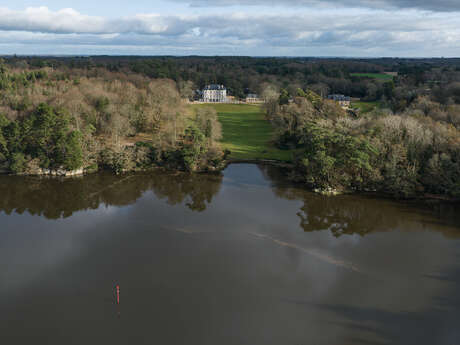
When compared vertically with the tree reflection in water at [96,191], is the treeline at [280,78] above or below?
above

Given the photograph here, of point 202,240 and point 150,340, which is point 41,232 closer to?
point 202,240

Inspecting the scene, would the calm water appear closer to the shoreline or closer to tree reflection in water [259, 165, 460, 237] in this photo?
tree reflection in water [259, 165, 460, 237]

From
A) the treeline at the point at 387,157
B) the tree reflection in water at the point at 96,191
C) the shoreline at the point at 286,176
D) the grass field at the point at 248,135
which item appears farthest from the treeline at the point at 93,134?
the treeline at the point at 387,157

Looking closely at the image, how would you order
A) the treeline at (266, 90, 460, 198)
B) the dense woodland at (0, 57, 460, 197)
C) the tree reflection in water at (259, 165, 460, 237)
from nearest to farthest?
the tree reflection in water at (259, 165, 460, 237) → the treeline at (266, 90, 460, 198) → the dense woodland at (0, 57, 460, 197)

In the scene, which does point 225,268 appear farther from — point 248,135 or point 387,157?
point 248,135

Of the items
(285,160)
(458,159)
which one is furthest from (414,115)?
(285,160)

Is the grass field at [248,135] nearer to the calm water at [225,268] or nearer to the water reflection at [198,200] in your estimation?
the water reflection at [198,200]

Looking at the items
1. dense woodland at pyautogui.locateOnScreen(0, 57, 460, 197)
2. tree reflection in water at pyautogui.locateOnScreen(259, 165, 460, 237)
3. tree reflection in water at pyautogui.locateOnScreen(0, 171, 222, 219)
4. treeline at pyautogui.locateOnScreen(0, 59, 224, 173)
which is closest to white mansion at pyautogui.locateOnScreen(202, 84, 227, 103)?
dense woodland at pyautogui.locateOnScreen(0, 57, 460, 197)
